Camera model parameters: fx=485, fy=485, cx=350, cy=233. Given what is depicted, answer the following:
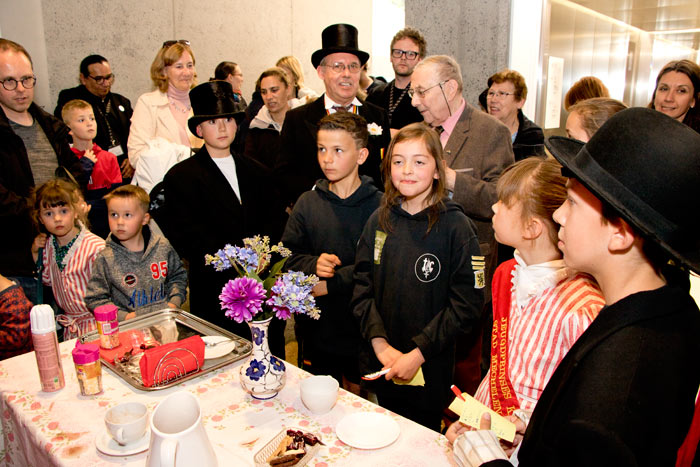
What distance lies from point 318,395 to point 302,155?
1717mm

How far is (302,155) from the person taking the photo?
2.80 meters

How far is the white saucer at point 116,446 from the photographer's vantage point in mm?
1193

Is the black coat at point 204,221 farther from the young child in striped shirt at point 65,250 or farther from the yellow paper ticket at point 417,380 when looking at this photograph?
the yellow paper ticket at point 417,380

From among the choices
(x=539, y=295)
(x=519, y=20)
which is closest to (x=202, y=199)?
(x=539, y=295)

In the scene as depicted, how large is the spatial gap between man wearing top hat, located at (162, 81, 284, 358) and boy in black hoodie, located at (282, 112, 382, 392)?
14.7 inches

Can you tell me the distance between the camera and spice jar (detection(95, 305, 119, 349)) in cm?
171

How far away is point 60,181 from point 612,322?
2766 millimetres

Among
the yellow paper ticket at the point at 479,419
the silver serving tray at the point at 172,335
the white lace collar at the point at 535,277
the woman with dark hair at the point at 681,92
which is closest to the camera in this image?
the yellow paper ticket at the point at 479,419

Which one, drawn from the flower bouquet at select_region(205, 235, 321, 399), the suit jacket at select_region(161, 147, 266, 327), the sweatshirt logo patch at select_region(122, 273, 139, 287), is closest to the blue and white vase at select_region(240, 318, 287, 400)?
the flower bouquet at select_region(205, 235, 321, 399)

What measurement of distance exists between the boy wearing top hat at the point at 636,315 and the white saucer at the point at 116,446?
92cm

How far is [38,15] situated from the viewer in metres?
4.59

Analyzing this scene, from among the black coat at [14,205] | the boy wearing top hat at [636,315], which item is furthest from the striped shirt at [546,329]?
the black coat at [14,205]

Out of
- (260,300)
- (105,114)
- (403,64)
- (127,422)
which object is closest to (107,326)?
(127,422)

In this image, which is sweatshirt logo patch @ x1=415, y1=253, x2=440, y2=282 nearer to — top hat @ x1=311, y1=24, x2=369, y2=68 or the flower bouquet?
the flower bouquet
